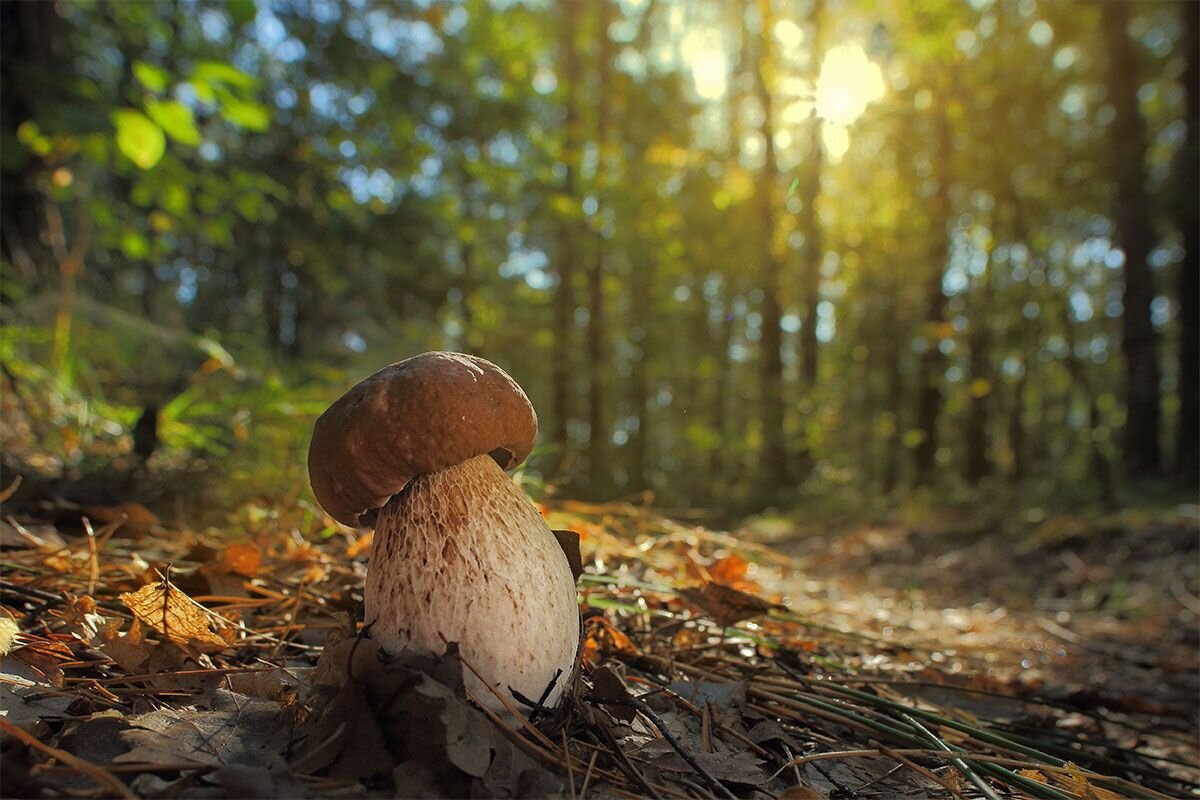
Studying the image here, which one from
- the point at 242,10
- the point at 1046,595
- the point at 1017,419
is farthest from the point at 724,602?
the point at 1017,419

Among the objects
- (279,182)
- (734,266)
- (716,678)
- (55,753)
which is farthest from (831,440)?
(55,753)

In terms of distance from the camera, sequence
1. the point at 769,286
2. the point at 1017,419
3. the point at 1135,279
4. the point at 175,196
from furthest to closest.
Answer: the point at 1017,419 → the point at 769,286 → the point at 1135,279 → the point at 175,196

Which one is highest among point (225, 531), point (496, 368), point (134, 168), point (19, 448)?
→ point (134, 168)

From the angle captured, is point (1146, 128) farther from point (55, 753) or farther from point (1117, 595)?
point (55, 753)

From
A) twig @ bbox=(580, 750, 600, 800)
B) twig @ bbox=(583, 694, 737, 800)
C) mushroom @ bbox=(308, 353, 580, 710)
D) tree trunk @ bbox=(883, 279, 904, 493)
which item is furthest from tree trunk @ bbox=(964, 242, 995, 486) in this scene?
twig @ bbox=(580, 750, 600, 800)

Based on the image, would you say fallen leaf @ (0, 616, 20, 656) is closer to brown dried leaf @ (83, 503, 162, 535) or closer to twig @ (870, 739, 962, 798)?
brown dried leaf @ (83, 503, 162, 535)

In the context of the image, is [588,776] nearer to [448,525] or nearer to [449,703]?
[449,703]

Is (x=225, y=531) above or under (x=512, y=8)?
under
